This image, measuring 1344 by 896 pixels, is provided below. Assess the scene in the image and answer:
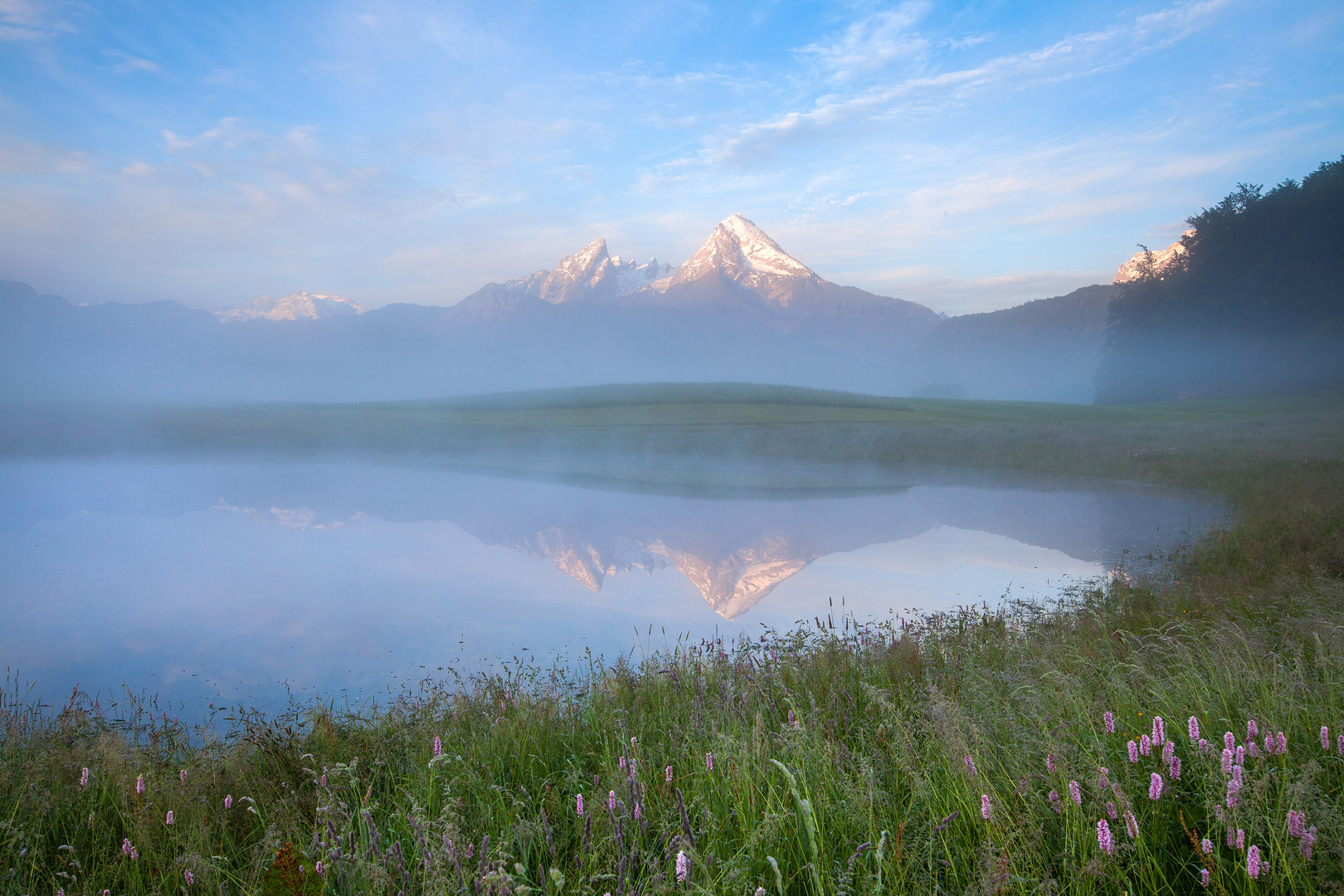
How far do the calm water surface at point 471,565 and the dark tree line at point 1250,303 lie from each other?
4242cm

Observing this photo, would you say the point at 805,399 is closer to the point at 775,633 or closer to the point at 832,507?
the point at 832,507

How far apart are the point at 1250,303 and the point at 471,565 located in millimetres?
63027

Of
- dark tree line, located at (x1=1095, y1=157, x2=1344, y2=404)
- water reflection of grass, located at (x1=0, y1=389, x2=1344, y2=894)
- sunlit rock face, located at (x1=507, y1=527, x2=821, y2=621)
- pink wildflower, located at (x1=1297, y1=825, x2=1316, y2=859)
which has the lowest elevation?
sunlit rock face, located at (x1=507, y1=527, x2=821, y2=621)

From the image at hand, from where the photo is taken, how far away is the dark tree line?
46.6 m

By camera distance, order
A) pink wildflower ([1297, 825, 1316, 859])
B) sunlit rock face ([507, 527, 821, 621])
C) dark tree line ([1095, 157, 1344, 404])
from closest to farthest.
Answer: pink wildflower ([1297, 825, 1316, 859]), sunlit rock face ([507, 527, 821, 621]), dark tree line ([1095, 157, 1344, 404])

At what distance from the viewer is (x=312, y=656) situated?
791 cm

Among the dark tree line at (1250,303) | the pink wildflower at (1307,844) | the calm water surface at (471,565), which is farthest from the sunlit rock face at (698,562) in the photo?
the dark tree line at (1250,303)

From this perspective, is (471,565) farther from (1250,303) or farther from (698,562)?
(1250,303)

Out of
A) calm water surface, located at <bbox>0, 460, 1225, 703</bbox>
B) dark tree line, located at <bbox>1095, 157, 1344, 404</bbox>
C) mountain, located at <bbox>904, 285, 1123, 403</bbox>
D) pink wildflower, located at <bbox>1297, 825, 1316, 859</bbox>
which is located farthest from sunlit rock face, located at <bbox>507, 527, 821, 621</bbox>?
mountain, located at <bbox>904, 285, 1123, 403</bbox>

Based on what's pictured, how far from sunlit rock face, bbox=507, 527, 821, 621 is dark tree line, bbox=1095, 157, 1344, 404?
5314cm

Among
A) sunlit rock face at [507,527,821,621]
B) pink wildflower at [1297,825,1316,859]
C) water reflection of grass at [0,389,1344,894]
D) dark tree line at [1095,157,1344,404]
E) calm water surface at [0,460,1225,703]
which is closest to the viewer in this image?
pink wildflower at [1297,825,1316,859]

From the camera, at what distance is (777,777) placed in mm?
3230

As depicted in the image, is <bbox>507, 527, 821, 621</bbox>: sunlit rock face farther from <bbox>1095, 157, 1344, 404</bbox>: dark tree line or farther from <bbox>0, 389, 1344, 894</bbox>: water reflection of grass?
<bbox>1095, 157, 1344, 404</bbox>: dark tree line

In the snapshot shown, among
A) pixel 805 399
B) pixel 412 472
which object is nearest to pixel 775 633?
pixel 412 472
